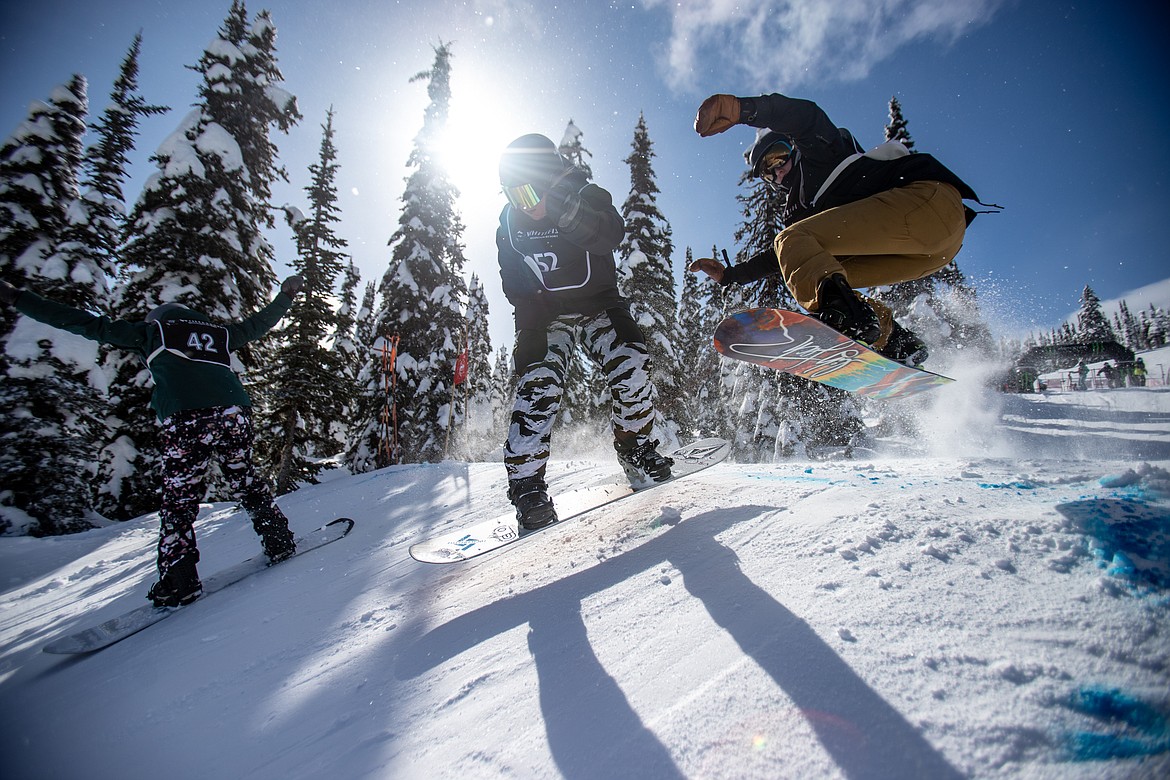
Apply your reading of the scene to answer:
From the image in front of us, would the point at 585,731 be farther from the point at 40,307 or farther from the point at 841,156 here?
the point at 40,307

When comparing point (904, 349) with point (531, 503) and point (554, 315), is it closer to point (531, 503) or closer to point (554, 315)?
point (554, 315)

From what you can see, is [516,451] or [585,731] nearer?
[585,731]

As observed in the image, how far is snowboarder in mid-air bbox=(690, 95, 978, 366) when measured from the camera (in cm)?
262

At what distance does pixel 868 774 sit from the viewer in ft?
2.50

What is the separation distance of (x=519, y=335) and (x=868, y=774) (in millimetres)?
2635

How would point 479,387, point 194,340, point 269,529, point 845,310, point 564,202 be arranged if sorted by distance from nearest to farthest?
point 564,202
point 845,310
point 194,340
point 269,529
point 479,387

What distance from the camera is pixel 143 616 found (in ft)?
8.84

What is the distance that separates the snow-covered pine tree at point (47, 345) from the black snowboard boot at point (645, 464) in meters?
11.8

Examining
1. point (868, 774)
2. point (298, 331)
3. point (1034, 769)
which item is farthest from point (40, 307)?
point (298, 331)

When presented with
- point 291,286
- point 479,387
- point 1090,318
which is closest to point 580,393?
point 479,387

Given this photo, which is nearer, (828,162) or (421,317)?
(828,162)

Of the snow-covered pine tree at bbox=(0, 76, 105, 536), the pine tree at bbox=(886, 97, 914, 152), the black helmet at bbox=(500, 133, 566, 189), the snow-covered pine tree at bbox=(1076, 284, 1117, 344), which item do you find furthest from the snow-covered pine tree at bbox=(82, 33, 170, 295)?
the snow-covered pine tree at bbox=(1076, 284, 1117, 344)

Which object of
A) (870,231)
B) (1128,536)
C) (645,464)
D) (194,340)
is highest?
(194,340)

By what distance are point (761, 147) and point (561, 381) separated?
2212 mm
